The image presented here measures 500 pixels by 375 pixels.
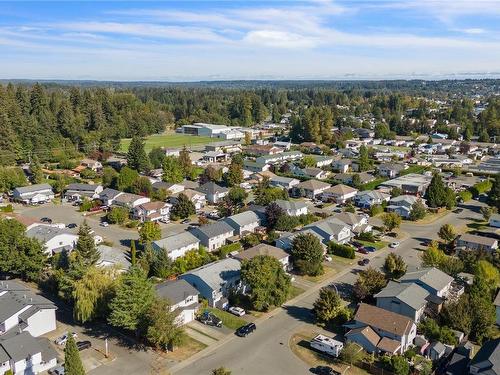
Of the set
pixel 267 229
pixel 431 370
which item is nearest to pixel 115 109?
pixel 267 229

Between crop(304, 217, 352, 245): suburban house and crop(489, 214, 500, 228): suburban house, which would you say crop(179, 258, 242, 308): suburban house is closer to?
crop(304, 217, 352, 245): suburban house

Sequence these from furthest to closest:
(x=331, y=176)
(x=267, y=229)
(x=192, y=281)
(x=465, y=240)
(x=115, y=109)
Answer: (x=115, y=109) < (x=331, y=176) < (x=267, y=229) < (x=465, y=240) < (x=192, y=281)

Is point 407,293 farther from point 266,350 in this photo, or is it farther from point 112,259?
point 112,259

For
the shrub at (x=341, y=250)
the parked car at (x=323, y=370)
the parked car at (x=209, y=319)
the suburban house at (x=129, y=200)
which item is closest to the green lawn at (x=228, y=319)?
the parked car at (x=209, y=319)

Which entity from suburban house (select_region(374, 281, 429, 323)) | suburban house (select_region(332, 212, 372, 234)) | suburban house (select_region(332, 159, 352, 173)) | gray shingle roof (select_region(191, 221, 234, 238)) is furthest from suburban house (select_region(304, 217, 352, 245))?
suburban house (select_region(332, 159, 352, 173))

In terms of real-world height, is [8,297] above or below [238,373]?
above

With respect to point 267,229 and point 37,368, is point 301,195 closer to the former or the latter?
point 267,229
